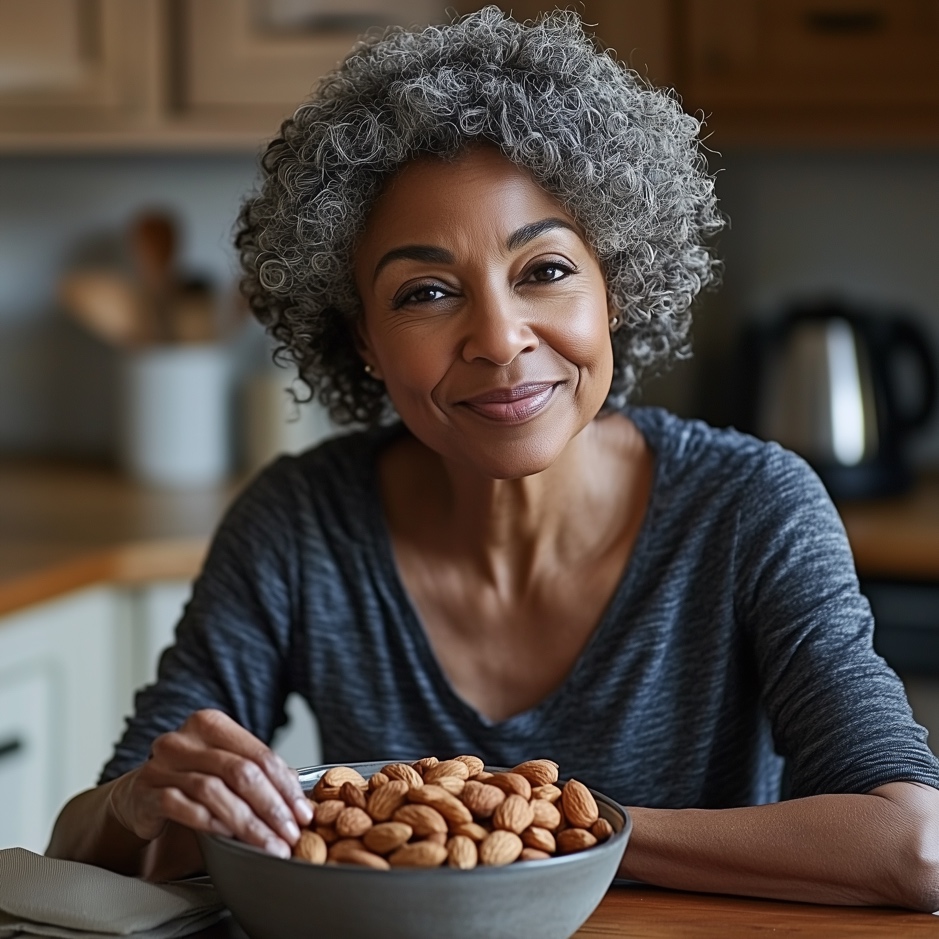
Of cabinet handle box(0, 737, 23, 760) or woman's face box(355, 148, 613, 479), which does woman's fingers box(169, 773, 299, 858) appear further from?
cabinet handle box(0, 737, 23, 760)

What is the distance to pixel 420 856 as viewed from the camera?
876mm

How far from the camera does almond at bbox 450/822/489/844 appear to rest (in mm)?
900

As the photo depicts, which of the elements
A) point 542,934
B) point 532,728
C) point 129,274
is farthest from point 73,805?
point 129,274

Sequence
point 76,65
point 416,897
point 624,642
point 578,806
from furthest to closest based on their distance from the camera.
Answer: point 76,65 → point 624,642 → point 578,806 → point 416,897

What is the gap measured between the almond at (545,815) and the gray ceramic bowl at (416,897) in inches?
1.8

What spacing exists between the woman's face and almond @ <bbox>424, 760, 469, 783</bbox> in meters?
0.37

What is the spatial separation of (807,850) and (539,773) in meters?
0.22

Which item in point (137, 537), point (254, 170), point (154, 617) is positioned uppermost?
point (254, 170)

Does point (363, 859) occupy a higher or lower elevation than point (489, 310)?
lower

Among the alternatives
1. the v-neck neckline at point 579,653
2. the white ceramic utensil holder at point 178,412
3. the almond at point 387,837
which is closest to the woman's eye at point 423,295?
the v-neck neckline at point 579,653

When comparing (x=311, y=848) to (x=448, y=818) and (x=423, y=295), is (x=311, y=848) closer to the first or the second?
(x=448, y=818)

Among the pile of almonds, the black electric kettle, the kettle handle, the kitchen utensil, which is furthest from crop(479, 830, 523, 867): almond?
the kitchen utensil

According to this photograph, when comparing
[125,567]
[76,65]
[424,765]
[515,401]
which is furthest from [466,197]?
[76,65]

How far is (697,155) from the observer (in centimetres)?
141
